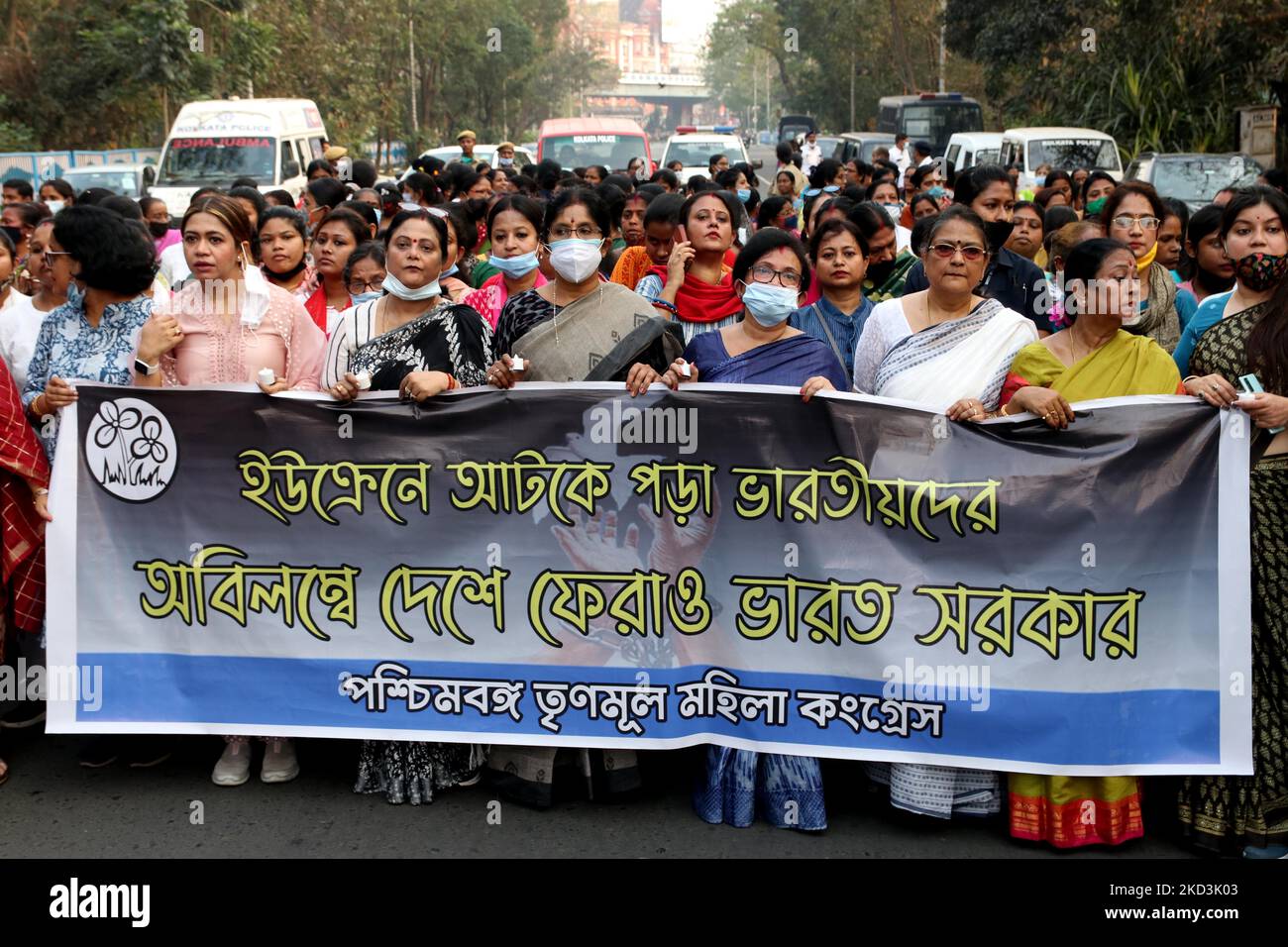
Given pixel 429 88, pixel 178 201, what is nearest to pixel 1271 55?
pixel 178 201

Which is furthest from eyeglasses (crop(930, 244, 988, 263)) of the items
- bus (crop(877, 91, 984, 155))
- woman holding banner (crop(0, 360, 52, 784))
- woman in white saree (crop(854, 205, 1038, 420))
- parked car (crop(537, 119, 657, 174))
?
bus (crop(877, 91, 984, 155))

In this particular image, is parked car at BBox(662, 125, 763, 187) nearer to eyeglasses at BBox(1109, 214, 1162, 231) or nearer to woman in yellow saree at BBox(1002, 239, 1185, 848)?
eyeglasses at BBox(1109, 214, 1162, 231)

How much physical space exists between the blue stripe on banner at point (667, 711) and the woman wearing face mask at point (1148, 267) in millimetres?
1848

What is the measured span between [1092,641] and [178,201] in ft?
51.8

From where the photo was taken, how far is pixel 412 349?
176 inches

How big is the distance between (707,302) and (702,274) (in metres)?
0.13

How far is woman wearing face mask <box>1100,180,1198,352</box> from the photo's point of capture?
213 inches

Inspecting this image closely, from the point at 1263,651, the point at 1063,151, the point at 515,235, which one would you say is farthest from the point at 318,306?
the point at 1063,151

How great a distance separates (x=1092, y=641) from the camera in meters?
3.94

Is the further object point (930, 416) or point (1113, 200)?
point (1113, 200)

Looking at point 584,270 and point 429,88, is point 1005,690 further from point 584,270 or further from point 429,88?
point 429,88

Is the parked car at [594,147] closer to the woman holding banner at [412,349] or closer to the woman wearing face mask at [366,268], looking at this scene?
the woman wearing face mask at [366,268]

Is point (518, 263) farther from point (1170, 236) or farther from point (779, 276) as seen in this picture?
point (1170, 236)
